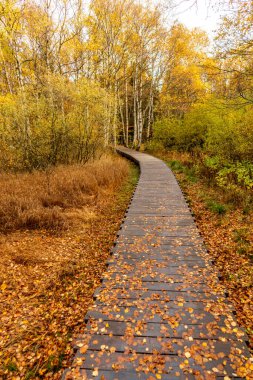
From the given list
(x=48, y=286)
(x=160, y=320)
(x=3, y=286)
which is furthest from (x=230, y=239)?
(x=3, y=286)

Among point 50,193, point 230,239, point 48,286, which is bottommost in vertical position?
point 48,286

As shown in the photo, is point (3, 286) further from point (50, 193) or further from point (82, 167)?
point (82, 167)

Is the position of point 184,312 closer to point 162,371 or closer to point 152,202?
point 162,371

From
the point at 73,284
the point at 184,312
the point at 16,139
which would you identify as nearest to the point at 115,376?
the point at 184,312

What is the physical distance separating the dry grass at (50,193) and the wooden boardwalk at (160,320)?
106 inches

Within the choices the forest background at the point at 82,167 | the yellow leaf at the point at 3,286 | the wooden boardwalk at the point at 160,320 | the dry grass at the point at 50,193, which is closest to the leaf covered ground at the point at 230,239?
the forest background at the point at 82,167

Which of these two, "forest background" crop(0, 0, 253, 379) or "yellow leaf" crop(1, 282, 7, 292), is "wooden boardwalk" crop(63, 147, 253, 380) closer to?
"forest background" crop(0, 0, 253, 379)

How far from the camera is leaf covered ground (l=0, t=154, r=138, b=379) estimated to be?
9.48 ft

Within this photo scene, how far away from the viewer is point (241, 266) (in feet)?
14.6

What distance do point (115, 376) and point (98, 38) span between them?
20.1 m

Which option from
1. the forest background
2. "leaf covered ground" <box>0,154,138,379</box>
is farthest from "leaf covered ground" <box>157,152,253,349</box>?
"leaf covered ground" <box>0,154,138,379</box>

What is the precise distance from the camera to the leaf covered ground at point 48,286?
289 centimetres

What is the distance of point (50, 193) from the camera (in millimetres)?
7711

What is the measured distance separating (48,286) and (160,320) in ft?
7.29
